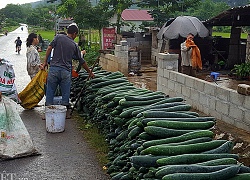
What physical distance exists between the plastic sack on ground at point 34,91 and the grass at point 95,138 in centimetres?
138

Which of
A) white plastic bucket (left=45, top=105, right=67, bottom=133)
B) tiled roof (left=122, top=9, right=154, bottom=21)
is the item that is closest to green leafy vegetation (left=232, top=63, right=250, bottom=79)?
white plastic bucket (left=45, top=105, right=67, bottom=133)

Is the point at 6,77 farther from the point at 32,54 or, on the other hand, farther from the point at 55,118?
the point at 55,118

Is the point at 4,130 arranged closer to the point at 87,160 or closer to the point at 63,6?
the point at 87,160

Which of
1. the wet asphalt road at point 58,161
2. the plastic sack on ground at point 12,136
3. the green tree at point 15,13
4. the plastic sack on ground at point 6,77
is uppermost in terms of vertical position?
the green tree at point 15,13

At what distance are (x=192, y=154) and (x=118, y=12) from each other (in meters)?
16.3

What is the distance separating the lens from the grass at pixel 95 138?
6155 millimetres

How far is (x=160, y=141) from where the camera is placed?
4.11 metres

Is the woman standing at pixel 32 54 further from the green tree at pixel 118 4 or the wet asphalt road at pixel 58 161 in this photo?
the green tree at pixel 118 4

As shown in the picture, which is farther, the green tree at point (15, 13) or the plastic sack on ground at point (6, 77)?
the green tree at point (15, 13)

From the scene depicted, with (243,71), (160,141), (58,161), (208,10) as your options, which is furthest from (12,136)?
(208,10)

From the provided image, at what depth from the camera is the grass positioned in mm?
6155

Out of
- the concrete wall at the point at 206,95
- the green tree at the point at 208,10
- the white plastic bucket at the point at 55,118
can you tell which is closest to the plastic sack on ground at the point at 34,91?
the white plastic bucket at the point at 55,118

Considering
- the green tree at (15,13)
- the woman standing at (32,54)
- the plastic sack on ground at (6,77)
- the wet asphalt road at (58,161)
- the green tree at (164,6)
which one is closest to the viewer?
the wet asphalt road at (58,161)

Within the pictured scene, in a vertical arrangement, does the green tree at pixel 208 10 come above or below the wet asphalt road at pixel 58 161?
above
